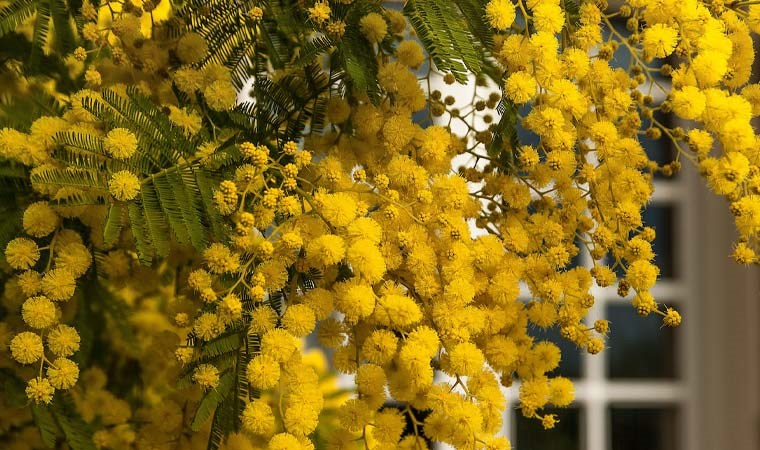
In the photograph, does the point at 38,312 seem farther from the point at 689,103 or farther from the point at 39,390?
the point at 689,103

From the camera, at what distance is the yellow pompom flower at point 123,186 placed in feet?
1.48

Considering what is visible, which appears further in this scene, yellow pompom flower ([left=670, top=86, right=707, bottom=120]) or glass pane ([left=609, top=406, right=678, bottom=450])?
glass pane ([left=609, top=406, right=678, bottom=450])

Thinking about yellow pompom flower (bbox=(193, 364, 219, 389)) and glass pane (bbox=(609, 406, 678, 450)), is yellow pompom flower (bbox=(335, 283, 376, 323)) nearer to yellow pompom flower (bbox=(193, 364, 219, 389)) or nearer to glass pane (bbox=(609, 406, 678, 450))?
yellow pompom flower (bbox=(193, 364, 219, 389))

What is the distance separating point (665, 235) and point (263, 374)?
1571 mm

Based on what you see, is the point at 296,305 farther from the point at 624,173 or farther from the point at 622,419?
the point at 622,419

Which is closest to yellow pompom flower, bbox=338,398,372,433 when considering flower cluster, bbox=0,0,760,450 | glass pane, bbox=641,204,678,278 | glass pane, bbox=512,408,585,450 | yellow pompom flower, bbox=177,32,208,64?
flower cluster, bbox=0,0,760,450

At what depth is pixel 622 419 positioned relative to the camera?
5.83 ft

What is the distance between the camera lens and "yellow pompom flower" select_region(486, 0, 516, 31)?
494 millimetres

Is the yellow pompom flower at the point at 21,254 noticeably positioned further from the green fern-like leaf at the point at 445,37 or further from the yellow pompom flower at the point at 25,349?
the green fern-like leaf at the point at 445,37

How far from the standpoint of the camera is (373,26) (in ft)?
1.67

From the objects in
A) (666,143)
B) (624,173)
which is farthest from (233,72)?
(666,143)

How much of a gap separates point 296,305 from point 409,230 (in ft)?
0.24

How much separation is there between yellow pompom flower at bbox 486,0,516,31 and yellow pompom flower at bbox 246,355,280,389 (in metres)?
0.22

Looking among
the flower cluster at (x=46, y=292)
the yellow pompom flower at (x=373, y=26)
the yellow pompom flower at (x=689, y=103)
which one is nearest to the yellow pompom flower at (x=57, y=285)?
the flower cluster at (x=46, y=292)
